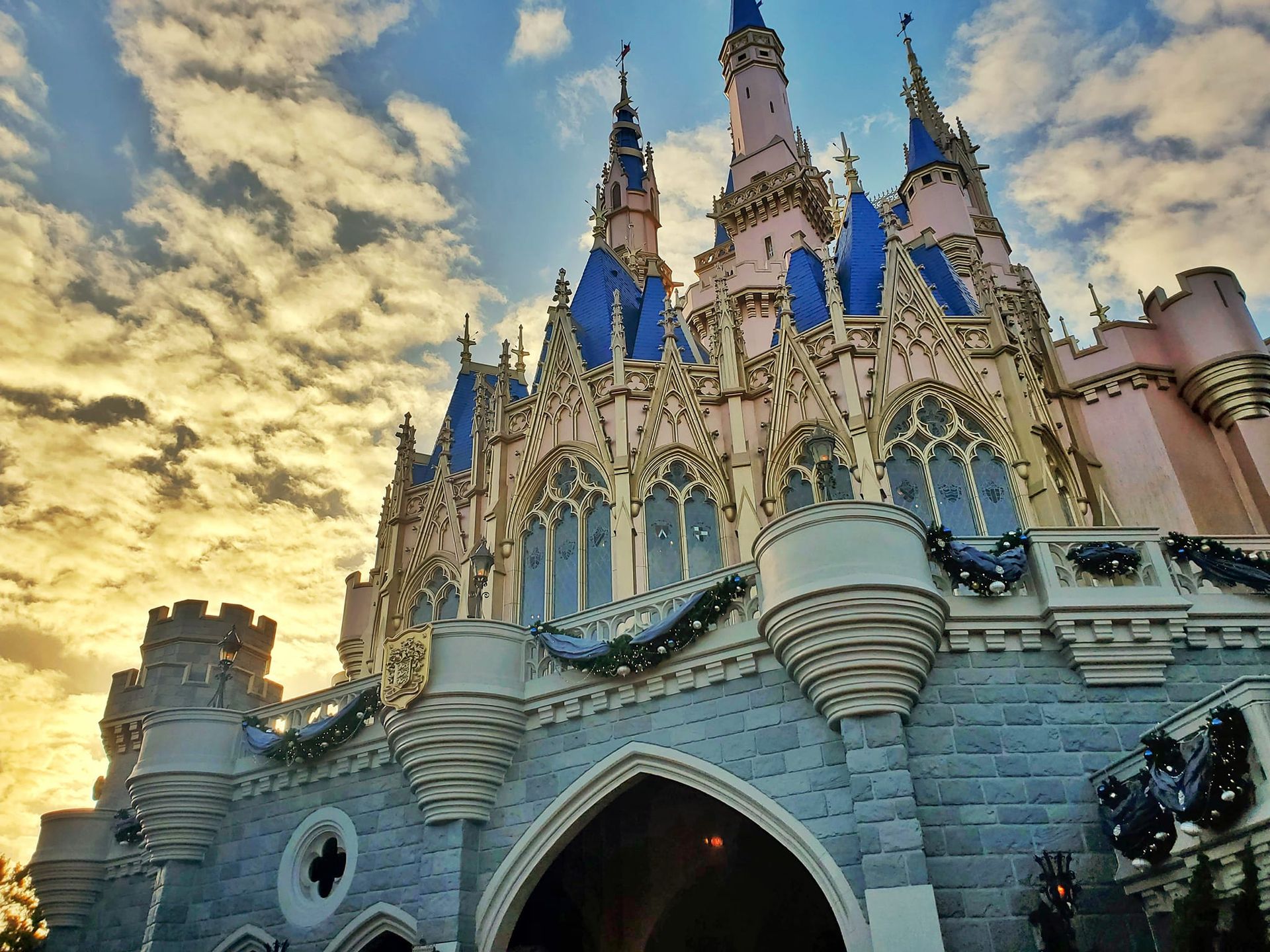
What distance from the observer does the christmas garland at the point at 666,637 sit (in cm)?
1117

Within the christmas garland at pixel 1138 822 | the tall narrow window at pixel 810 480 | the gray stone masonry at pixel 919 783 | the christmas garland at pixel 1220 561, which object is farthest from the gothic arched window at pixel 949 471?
the christmas garland at pixel 1138 822

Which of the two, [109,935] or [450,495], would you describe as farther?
[450,495]

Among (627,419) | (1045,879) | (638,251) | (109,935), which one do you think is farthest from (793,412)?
(109,935)

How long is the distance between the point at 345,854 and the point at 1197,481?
1676cm

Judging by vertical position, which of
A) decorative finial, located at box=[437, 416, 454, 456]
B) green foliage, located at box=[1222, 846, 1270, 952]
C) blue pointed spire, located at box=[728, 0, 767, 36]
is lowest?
green foliage, located at box=[1222, 846, 1270, 952]

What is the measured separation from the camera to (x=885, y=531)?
1030cm

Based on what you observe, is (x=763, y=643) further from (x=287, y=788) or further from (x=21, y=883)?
(x=21, y=883)

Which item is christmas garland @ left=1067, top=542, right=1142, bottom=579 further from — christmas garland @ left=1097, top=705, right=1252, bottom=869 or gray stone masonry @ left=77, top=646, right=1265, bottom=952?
christmas garland @ left=1097, top=705, right=1252, bottom=869

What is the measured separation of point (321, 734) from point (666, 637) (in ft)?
19.6

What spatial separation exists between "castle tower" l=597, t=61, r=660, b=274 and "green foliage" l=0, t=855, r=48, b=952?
22.4 meters

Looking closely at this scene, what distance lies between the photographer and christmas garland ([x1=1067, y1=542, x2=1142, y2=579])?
1058 centimetres

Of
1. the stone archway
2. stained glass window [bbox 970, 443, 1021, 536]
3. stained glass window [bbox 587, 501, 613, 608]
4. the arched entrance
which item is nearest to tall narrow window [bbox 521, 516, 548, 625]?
stained glass window [bbox 587, 501, 613, 608]

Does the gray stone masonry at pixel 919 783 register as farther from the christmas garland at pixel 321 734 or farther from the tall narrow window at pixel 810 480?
the tall narrow window at pixel 810 480

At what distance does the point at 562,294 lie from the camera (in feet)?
70.8
